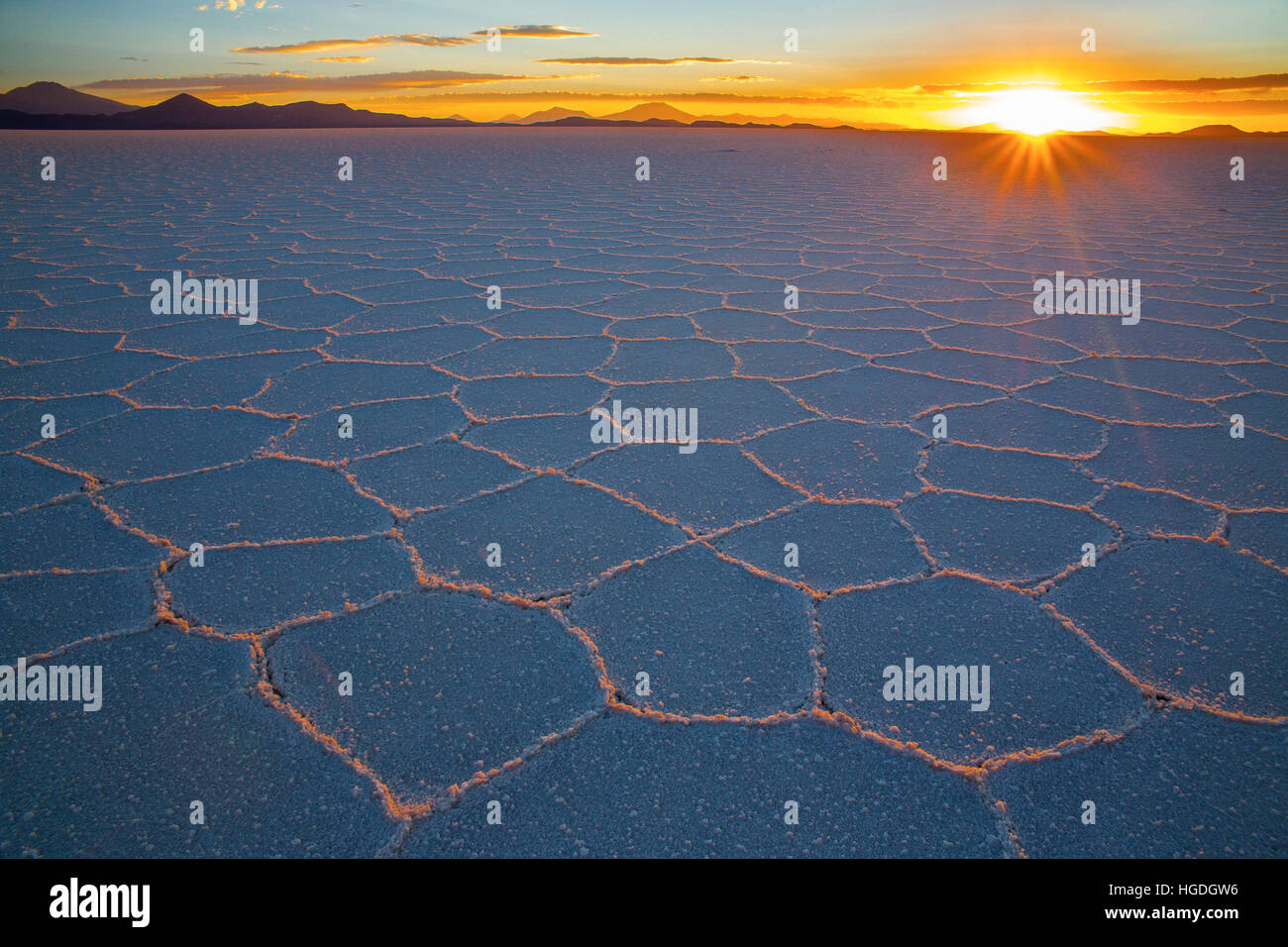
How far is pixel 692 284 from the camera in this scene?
12.0ft

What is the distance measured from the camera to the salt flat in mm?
973

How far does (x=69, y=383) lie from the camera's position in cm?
232

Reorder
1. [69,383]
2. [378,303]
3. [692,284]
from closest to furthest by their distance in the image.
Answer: [69,383]
[378,303]
[692,284]

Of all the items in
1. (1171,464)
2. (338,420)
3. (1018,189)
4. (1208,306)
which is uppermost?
(1018,189)

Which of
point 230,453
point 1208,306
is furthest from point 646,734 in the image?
point 1208,306

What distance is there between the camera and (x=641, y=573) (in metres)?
1.43

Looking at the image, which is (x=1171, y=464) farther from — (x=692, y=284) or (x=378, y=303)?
(x=378, y=303)

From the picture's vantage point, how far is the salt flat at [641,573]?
0.97 m

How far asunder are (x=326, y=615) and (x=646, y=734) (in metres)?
0.63
